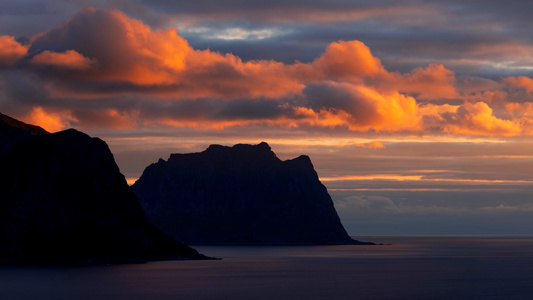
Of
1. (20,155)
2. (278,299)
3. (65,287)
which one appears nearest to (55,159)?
(20,155)

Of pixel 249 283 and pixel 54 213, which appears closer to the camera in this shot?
pixel 249 283

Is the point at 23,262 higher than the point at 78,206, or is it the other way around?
the point at 78,206

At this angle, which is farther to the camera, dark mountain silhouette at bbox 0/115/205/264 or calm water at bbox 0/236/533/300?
dark mountain silhouette at bbox 0/115/205/264

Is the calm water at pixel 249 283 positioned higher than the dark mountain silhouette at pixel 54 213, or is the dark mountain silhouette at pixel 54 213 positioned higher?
the dark mountain silhouette at pixel 54 213

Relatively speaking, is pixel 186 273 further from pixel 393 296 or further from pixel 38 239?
pixel 393 296

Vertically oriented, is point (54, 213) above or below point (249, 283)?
above

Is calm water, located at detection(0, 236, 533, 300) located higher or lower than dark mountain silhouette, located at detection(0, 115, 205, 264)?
lower

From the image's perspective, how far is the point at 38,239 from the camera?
18312 centimetres

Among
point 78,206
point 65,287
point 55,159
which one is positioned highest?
point 55,159

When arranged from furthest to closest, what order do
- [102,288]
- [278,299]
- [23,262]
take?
[23,262] → [102,288] → [278,299]

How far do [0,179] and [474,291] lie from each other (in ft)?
394

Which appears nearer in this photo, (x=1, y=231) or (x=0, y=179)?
(x=1, y=231)

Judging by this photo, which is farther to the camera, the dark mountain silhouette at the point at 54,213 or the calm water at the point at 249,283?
the dark mountain silhouette at the point at 54,213

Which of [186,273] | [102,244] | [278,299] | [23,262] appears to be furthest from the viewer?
[102,244]
